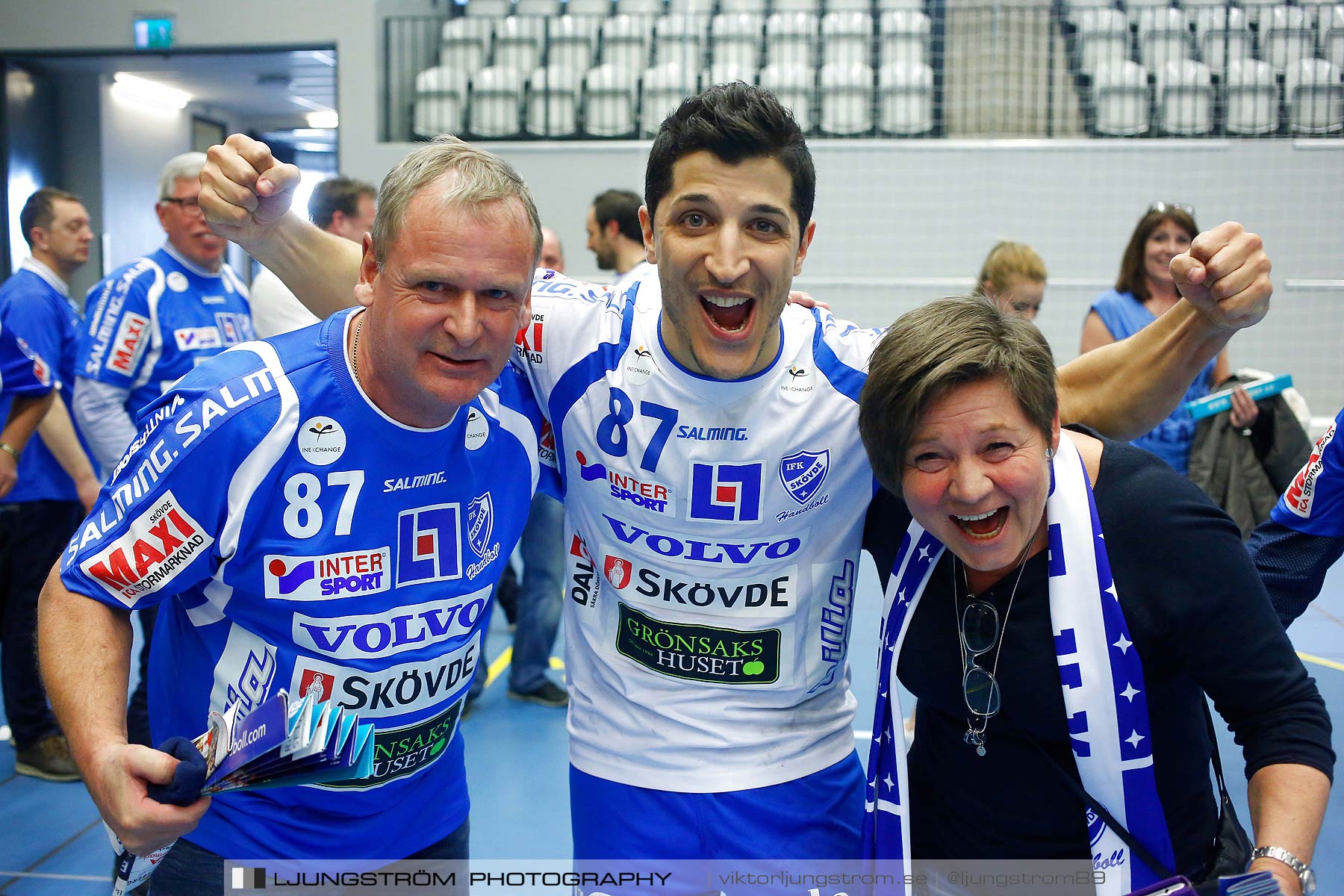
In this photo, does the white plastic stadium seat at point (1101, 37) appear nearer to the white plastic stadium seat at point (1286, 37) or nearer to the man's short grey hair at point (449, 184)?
the white plastic stadium seat at point (1286, 37)

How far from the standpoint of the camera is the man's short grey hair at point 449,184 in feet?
5.16

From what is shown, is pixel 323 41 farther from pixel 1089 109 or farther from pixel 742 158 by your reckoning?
pixel 742 158

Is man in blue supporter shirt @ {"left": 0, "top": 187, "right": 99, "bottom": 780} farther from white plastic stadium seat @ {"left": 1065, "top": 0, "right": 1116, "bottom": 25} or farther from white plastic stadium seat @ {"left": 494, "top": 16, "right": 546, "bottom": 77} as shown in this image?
white plastic stadium seat @ {"left": 1065, "top": 0, "right": 1116, "bottom": 25}

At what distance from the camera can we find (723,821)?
187cm

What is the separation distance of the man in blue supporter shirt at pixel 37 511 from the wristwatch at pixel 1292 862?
14.3 feet

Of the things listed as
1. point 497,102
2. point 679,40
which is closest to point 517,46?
point 497,102

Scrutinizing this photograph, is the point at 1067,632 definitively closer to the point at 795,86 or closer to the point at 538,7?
the point at 795,86

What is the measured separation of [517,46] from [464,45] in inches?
24.5

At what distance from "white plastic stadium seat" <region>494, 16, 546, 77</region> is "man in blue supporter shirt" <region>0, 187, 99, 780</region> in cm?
742

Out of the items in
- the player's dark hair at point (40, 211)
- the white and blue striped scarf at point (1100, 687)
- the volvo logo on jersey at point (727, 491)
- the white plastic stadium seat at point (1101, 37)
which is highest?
the white plastic stadium seat at point (1101, 37)

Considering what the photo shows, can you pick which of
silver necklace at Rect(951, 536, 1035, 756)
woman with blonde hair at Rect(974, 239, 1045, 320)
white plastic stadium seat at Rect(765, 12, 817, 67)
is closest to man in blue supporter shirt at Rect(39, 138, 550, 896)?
silver necklace at Rect(951, 536, 1035, 756)

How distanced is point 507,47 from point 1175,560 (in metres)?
11.0

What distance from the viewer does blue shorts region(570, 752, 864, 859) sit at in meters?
1.87

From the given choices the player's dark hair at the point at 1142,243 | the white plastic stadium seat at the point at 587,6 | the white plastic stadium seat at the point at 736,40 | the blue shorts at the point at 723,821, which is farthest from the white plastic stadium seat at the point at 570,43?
the blue shorts at the point at 723,821
